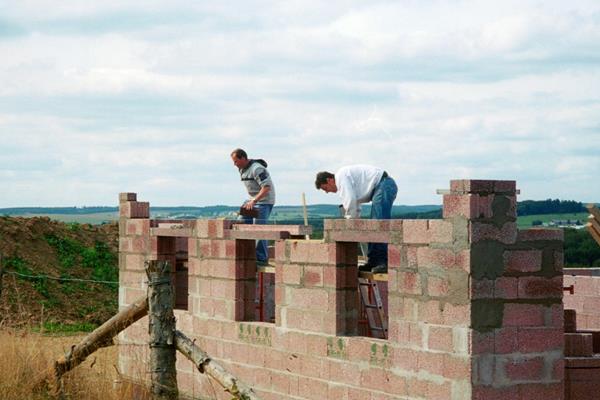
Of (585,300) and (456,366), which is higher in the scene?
(585,300)

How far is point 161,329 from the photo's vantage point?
435 inches

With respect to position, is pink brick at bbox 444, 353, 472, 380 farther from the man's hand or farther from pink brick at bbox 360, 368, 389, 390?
the man's hand

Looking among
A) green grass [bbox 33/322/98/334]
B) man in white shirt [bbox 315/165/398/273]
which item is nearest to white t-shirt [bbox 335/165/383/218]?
man in white shirt [bbox 315/165/398/273]

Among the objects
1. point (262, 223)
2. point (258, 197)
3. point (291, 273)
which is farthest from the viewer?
point (262, 223)

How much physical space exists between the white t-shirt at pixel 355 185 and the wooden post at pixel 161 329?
210 centimetres

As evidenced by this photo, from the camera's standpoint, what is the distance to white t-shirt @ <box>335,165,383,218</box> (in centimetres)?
1215

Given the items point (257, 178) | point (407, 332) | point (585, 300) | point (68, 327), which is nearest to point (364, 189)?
point (407, 332)

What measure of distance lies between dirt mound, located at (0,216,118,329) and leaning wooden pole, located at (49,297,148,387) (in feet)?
41.6

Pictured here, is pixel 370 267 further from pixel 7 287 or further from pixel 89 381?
pixel 7 287

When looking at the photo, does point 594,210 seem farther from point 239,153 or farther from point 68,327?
point 68,327

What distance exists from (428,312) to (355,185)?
213 cm

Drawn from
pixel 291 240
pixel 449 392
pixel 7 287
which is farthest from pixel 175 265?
pixel 7 287

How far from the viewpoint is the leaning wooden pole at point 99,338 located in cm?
1156

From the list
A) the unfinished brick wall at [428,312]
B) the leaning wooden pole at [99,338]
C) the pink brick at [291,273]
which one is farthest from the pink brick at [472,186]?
the leaning wooden pole at [99,338]
